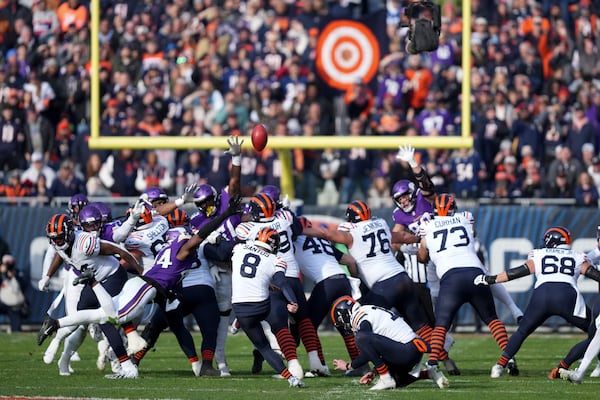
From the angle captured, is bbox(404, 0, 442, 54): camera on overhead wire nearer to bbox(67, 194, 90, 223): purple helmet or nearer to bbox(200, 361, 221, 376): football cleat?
bbox(67, 194, 90, 223): purple helmet

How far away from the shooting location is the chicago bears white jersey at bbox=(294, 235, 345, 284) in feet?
43.4

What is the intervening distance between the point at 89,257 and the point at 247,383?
6.00 feet

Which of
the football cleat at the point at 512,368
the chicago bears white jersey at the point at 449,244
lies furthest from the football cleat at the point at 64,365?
the football cleat at the point at 512,368

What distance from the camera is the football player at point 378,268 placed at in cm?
1282

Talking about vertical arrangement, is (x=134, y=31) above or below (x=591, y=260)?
above

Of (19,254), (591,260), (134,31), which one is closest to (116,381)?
(591,260)

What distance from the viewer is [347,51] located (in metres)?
17.8

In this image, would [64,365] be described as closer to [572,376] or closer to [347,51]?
[572,376]

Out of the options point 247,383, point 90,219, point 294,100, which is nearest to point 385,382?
point 247,383

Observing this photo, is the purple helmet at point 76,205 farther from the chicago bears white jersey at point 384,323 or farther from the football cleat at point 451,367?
the football cleat at point 451,367

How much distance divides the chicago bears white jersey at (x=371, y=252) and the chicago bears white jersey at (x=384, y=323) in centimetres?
140

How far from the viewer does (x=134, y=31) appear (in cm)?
2016

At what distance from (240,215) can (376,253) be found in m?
1.67

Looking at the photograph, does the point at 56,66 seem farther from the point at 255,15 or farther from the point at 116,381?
the point at 116,381
